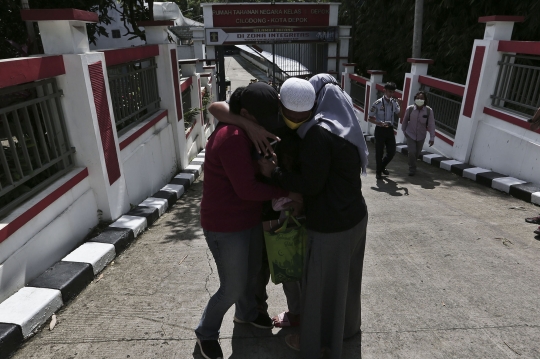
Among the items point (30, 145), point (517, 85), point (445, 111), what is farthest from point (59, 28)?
point (445, 111)

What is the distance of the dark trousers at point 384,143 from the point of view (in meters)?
6.89

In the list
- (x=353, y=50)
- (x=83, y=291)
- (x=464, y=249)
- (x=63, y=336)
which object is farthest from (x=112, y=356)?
(x=353, y=50)

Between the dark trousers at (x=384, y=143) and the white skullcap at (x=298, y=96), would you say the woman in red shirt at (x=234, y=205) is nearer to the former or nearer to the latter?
the white skullcap at (x=298, y=96)

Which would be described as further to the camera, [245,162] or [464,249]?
[464,249]

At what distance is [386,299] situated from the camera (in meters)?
3.14

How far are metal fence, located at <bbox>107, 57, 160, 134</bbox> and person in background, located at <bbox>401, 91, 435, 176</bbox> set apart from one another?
14.0 feet

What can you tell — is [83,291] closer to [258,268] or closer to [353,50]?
[258,268]

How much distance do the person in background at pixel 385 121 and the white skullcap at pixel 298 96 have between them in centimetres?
494

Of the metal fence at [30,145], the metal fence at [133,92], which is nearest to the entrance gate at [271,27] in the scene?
the metal fence at [133,92]

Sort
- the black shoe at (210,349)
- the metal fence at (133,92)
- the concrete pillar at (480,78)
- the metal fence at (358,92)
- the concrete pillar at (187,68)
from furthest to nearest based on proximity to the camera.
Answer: the metal fence at (358,92), the concrete pillar at (187,68), the concrete pillar at (480,78), the metal fence at (133,92), the black shoe at (210,349)

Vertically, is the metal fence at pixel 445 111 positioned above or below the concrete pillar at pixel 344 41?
below

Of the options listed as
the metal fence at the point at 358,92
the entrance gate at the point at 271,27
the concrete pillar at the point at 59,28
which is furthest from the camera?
the entrance gate at the point at 271,27

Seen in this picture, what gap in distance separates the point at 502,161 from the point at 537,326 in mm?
4385

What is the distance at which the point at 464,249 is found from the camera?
154 inches
